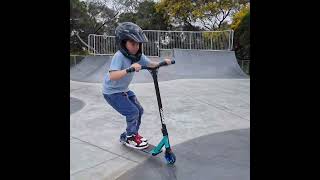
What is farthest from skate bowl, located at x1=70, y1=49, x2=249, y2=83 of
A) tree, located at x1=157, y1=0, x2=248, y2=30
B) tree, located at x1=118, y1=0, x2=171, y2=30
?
tree, located at x1=157, y1=0, x2=248, y2=30

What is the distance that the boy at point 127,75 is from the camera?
2910 mm

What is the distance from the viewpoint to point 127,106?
326 centimetres

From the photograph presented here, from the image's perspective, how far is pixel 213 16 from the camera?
24.9ft

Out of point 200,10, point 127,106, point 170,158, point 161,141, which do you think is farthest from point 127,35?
point 200,10

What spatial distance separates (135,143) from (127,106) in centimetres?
39

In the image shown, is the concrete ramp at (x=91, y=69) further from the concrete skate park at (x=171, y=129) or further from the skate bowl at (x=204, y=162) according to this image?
the skate bowl at (x=204, y=162)

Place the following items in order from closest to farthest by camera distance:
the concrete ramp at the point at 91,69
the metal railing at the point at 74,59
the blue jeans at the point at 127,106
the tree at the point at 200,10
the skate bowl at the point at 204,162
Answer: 1. the skate bowl at the point at 204,162
2. the blue jeans at the point at 127,106
3. the metal railing at the point at 74,59
4. the concrete ramp at the point at 91,69
5. the tree at the point at 200,10

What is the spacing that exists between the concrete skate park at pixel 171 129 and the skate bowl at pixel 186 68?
33 mm

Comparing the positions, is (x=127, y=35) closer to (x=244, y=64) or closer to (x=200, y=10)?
(x=200, y=10)

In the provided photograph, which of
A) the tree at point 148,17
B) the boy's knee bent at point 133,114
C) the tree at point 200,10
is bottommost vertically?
the boy's knee bent at point 133,114

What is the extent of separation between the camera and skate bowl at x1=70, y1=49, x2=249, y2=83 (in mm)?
5906

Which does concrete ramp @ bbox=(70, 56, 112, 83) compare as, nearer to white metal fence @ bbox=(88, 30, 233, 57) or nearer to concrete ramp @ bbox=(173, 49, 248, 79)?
white metal fence @ bbox=(88, 30, 233, 57)

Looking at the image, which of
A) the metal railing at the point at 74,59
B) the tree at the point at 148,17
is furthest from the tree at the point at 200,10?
A: the metal railing at the point at 74,59
